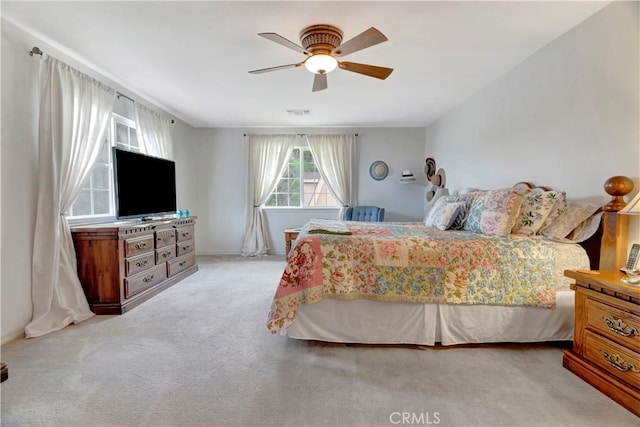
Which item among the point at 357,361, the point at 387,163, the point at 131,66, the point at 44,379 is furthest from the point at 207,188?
the point at 357,361

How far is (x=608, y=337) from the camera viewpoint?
1654 millimetres

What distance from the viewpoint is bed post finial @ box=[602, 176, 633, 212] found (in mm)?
1838

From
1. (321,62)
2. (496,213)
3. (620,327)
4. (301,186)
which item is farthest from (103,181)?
(620,327)

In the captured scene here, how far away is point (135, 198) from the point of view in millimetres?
3312

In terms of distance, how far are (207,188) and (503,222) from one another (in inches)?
189

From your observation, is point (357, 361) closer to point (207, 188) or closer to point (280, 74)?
point (280, 74)

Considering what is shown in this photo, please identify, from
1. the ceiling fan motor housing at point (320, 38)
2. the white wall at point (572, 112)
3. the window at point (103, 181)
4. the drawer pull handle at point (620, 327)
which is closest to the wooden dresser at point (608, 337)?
the drawer pull handle at point (620, 327)

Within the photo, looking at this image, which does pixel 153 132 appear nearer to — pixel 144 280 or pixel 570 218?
pixel 144 280

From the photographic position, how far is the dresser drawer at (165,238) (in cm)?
346

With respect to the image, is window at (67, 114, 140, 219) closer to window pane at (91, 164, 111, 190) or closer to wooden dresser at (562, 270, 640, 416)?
window pane at (91, 164, 111, 190)

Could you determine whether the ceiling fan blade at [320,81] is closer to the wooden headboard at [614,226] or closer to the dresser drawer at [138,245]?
the wooden headboard at [614,226]

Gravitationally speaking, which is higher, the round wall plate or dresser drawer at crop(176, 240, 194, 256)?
the round wall plate

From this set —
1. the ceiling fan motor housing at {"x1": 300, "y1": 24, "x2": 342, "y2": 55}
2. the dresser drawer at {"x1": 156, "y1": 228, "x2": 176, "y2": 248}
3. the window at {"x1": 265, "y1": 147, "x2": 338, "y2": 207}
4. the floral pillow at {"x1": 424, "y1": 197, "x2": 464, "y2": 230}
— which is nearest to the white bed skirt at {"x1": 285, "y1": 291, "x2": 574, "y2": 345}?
the floral pillow at {"x1": 424, "y1": 197, "x2": 464, "y2": 230}

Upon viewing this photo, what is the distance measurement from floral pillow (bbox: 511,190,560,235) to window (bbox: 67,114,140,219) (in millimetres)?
3928
